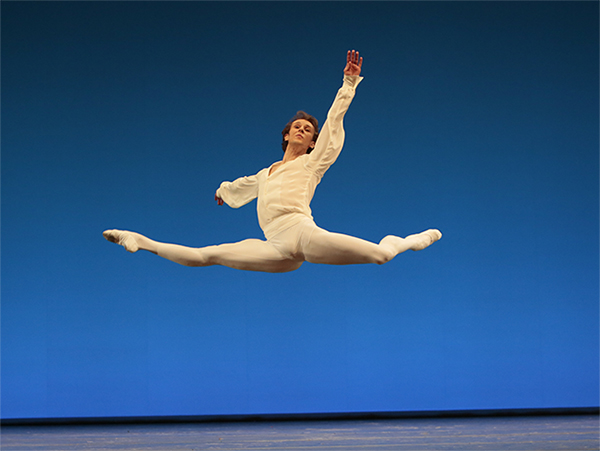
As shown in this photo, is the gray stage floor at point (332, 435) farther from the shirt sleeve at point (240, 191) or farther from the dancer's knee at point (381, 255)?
the dancer's knee at point (381, 255)

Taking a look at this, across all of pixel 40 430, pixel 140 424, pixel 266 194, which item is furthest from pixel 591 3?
pixel 40 430

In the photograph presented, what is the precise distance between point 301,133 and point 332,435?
3.37 meters

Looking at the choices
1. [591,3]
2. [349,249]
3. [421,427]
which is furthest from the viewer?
[591,3]

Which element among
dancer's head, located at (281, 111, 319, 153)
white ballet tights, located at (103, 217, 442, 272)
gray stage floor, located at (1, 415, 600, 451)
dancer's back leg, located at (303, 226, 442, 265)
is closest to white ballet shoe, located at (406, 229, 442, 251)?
white ballet tights, located at (103, 217, 442, 272)

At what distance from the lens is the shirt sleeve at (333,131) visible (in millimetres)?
3484

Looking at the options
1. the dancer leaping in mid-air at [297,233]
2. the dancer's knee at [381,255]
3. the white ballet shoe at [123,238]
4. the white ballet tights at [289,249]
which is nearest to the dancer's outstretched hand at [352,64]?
the dancer leaping in mid-air at [297,233]

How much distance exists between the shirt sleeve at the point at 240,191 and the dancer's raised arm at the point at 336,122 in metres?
0.48

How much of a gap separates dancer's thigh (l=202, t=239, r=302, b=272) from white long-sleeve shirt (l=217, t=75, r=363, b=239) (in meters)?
0.11

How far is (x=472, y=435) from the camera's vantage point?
589 cm

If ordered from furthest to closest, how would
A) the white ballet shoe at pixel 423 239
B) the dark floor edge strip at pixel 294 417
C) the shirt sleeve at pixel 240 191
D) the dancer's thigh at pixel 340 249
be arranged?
the dark floor edge strip at pixel 294 417, the shirt sleeve at pixel 240 191, the white ballet shoe at pixel 423 239, the dancer's thigh at pixel 340 249

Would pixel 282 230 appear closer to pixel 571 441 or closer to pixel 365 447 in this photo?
pixel 365 447

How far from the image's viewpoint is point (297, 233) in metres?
3.51

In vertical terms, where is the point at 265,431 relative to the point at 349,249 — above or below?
below

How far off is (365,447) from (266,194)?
112 inches
